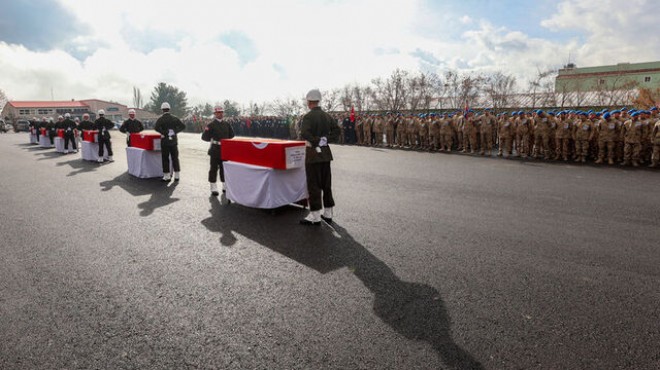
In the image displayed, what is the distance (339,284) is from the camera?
3.89m

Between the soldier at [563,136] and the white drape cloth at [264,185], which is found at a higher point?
the soldier at [563,136]

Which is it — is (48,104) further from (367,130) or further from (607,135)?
(607,135)

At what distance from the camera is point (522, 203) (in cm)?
729

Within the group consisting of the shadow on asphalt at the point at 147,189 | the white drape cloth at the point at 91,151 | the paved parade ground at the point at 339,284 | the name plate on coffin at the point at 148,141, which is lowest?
the paved parade ground at the point at 339,284

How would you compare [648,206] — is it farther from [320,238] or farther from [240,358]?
[240,358]

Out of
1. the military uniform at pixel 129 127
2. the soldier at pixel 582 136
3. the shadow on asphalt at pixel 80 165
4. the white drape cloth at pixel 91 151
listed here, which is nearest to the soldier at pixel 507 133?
the soldier at pixel 582 136

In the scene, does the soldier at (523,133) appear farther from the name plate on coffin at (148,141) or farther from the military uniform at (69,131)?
the military uniform at (69,131)

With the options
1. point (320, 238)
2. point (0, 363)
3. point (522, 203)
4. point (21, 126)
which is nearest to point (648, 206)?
point (522, 203)

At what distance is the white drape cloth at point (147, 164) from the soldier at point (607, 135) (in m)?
14.1

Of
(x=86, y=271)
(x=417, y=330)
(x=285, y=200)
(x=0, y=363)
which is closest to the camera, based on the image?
(x=0, y=363)

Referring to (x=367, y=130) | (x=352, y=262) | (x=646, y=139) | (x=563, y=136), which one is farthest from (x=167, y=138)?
(x=646, y=139)

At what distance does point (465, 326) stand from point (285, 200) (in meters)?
4.35

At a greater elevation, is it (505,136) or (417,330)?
(505,136)

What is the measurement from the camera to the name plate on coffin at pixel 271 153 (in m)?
6.62
